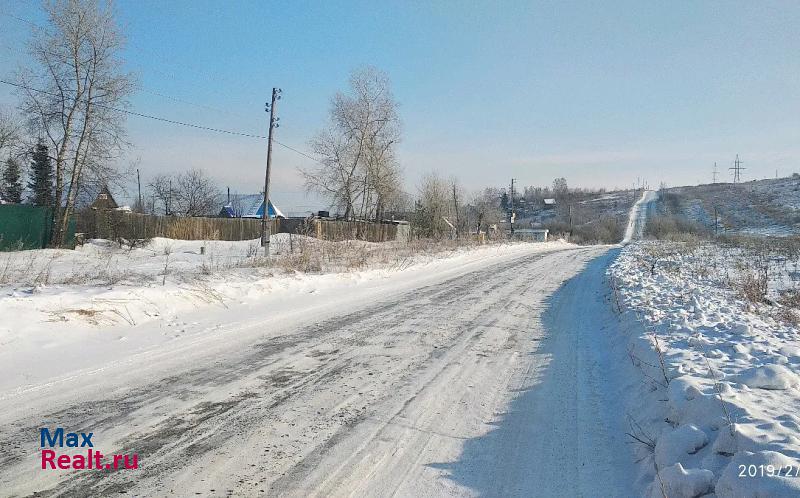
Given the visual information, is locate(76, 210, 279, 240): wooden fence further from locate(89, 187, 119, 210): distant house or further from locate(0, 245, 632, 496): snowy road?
A: locate(0, 245, 632, 496): snowy road

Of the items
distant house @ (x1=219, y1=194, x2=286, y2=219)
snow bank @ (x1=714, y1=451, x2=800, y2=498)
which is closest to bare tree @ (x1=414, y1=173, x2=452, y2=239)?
distant house @ (x1=219, y1=194, x2=286, y2=219)

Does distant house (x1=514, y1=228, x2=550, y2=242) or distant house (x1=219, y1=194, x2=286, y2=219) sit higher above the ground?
distant house (x1=219, y1=194, x2=286, y2=219)

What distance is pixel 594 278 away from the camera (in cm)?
1653

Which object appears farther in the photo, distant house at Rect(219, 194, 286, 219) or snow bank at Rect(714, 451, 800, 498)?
distant house at Rect(219, 194, 286, 219)

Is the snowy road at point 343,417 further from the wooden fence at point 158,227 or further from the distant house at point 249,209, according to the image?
the distant house at point 249,209

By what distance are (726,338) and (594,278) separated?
35.2 ft

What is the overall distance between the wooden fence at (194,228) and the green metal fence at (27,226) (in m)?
1.69

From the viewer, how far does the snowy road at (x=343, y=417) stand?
3.20 meters

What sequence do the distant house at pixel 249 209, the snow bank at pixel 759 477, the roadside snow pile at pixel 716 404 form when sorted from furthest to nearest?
1. the distant house at pixel 249 209
2. the roadside snow pile at pixel 716 404
3. the snow bank at pixel 759 477

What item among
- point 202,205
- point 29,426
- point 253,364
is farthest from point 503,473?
point 202,205

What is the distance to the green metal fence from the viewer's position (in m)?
23.9

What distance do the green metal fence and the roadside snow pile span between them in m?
27.9

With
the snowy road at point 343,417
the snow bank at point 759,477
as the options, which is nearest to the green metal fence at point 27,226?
the snowy road at point 343,417

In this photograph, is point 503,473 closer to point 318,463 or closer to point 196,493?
point 318,463
